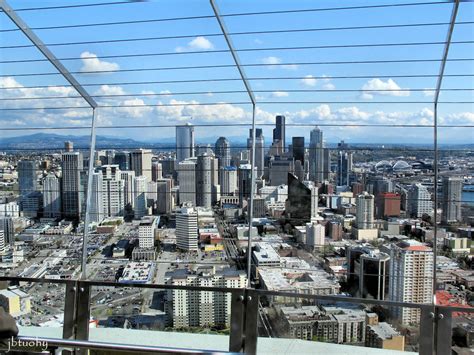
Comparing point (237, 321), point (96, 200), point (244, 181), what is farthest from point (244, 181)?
point (96, 200)

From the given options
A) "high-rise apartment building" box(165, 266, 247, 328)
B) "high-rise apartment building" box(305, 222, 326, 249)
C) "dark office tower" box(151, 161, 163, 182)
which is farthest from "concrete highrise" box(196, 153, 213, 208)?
"high-rise apartment building" box(305, 222, 326, 249)

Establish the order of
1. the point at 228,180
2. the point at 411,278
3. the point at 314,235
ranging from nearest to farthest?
the point at 411,278, the point at 314,235, the point at 228,180

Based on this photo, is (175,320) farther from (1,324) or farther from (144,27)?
(144,27)

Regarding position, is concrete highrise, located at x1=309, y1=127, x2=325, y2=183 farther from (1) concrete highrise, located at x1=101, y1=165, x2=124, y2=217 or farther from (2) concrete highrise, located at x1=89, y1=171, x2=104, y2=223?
(2) concrete highrise, located at x1=89, y1=171, x2=104, y2=223

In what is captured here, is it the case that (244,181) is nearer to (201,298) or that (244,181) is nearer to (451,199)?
(201,298)

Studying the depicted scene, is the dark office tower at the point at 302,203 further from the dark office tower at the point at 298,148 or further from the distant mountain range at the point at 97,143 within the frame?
the distant mountain range at the point at 97,143

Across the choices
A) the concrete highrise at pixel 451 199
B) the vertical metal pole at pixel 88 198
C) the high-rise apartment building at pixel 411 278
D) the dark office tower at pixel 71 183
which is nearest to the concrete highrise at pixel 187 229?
the vertical metal pole at pixel 88 198

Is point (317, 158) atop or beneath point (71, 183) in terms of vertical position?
atop
